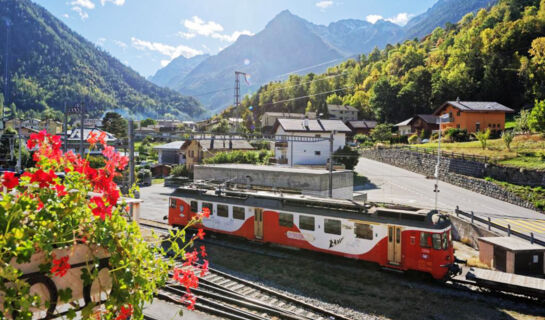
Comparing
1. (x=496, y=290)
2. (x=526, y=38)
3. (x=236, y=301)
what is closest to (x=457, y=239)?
(x=496, y=290)

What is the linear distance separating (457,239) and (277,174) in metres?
15.3

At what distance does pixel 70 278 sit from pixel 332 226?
1565 centimetres

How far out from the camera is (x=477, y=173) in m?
39.4

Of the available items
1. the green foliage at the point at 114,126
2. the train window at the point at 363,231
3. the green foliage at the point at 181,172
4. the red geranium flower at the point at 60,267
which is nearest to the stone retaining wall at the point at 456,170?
the train window at the point at 363,231

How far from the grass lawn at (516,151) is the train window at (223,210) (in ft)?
101

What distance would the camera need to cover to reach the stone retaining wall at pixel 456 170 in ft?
115

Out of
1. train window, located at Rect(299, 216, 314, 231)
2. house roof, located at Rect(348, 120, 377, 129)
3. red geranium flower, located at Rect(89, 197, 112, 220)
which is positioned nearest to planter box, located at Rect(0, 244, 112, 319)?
red geranium flower, located at Rect(89, 197, 112, 220)

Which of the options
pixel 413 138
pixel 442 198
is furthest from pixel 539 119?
pixel 413 138

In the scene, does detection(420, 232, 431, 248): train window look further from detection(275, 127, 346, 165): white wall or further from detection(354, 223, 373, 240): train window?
detection(275, 127, 346, 165): white wall

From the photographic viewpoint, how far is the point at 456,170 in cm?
4212

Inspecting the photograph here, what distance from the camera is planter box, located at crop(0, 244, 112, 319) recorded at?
3174 millimetres

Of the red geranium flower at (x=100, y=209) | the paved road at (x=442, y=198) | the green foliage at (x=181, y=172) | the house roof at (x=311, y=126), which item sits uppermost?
the house roof at (x=311, y=126)

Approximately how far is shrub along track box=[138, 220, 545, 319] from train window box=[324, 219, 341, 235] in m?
1.78

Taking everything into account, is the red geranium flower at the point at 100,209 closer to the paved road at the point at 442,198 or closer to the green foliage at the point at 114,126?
the paved road at the point at 442,198
